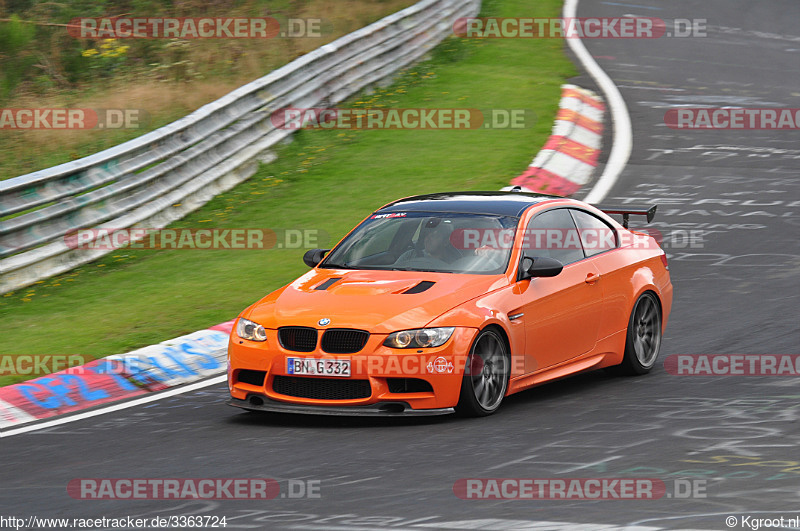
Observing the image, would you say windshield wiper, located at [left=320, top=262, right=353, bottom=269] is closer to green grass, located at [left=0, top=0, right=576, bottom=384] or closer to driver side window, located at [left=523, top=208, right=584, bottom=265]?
driver side window, located at [left=523, top=208, right=584, bottom=265]

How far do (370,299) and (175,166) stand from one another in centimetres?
735

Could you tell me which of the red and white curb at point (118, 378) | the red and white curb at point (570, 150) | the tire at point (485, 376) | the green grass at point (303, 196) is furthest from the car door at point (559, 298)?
the red and white curb at point (570, 150)

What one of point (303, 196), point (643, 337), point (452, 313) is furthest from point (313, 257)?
point (303, 196)

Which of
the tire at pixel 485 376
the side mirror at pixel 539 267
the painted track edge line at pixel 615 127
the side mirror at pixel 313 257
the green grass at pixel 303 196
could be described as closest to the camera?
the tire at pixel 485 376

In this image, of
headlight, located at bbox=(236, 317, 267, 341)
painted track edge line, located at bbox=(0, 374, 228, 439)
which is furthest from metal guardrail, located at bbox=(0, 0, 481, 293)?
headlight, located at bbox=(236, 317, 267, 341)

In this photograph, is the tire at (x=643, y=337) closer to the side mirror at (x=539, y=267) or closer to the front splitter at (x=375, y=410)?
the side mirror at (x=539, y=267)

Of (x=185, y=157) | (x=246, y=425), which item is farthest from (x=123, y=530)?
(x=185, y=157)

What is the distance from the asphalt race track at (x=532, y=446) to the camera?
5773 millimetres

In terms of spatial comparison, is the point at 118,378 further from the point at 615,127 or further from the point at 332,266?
the point at 615,127

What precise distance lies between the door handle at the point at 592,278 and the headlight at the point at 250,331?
2.55 meters

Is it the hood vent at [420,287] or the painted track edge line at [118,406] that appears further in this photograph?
the painted track edge line at [118,406]

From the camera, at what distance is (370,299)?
8.02 m

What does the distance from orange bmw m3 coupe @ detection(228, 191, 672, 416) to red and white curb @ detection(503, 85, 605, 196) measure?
5225 millimetres

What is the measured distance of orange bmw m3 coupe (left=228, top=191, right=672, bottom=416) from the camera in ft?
25.4
